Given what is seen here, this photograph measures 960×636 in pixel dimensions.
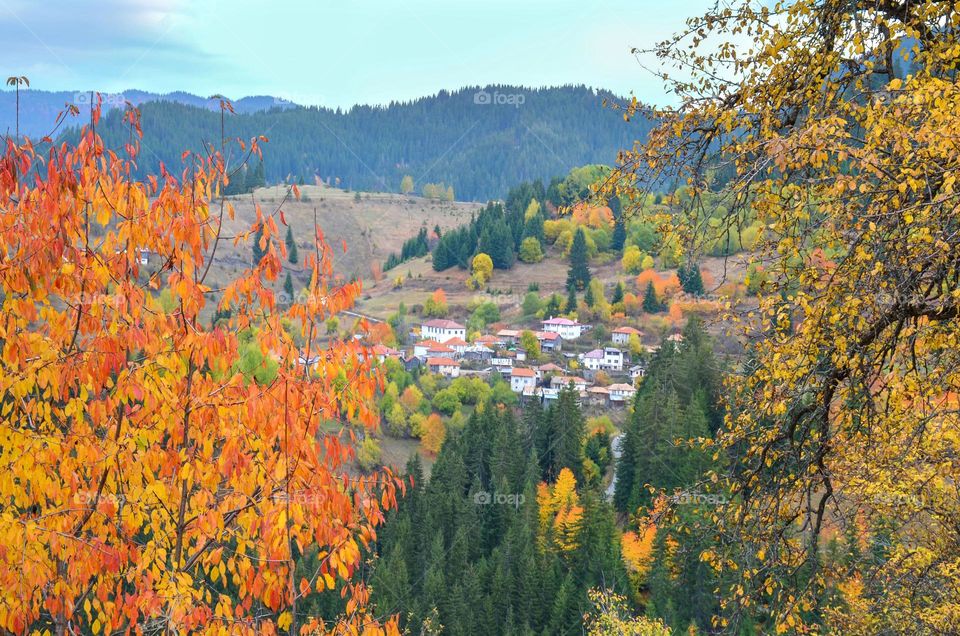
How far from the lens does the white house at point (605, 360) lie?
9025 centimetres

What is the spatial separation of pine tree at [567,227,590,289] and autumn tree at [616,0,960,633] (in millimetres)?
106514

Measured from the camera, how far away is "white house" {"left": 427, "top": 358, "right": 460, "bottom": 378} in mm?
90438

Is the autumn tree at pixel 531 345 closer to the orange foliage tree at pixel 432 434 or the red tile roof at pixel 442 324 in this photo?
the red tile roof at pixel 442 324

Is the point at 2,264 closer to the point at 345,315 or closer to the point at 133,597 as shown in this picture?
the point at 133,597

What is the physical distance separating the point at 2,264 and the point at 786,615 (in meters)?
5.96

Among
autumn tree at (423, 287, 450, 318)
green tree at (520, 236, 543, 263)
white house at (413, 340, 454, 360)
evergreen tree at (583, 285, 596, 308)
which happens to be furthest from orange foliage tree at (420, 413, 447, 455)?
green tree at (520, 236, 543, 263)

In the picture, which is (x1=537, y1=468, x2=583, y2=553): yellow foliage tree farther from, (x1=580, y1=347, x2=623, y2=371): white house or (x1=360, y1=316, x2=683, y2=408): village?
(x1=580, y1=347, x2=623, y2=371): white house

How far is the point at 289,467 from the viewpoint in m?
5.43

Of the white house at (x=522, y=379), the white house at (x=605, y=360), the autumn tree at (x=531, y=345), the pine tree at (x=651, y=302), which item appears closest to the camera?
the white house at (x=522, y=379)

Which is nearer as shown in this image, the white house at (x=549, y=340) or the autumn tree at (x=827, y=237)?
the autumn tree at (x=827, y=237)

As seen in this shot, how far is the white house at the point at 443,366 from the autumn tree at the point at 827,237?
83445 mm

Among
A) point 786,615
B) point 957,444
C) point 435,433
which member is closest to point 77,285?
point 786,615

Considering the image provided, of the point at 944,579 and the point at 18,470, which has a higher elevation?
the point at 18,470

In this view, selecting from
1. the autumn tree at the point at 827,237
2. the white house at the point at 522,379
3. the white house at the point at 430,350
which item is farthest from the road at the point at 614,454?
the autumn tree at the point at 827,237
